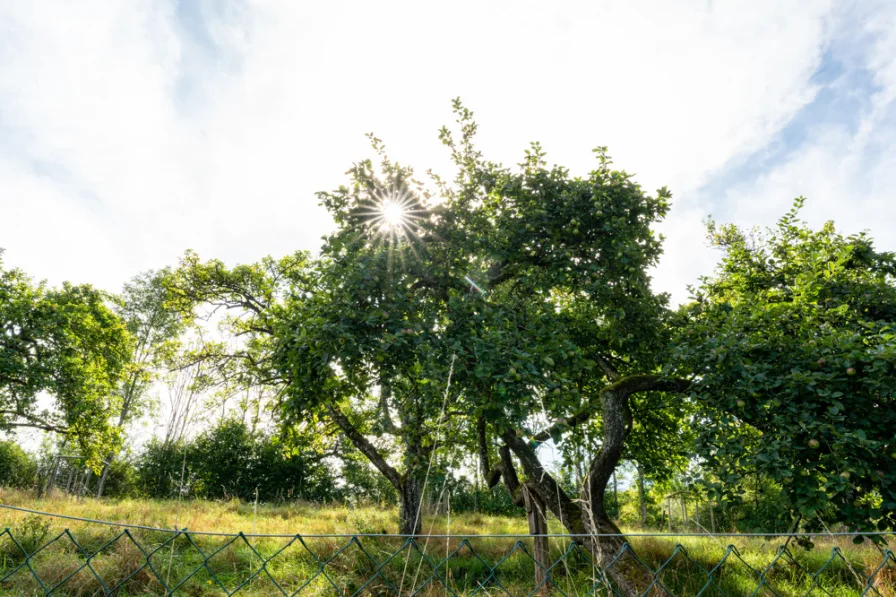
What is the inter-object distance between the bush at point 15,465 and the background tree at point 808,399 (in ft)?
89.7

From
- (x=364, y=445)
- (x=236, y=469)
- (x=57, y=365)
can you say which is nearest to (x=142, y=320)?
(x=236, y=469)

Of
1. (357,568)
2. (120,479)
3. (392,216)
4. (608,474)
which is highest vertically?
Answer: (392,216)

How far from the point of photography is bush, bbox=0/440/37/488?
21502mm

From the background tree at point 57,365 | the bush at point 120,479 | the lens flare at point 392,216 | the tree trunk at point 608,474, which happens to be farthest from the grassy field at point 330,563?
the bush at point 120,479

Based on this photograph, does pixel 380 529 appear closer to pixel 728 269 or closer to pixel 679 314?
→ pixel 679 314

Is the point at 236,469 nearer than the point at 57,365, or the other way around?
the point at 57,365

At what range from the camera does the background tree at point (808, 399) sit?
489 cm

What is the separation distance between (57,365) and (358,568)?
A: 36.9 ft

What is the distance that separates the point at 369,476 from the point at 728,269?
18.8 meters

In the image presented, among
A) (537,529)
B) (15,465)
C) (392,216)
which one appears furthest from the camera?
(15,465)

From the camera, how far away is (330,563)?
8.19m

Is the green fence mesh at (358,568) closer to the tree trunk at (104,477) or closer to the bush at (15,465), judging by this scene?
the tree trunk at (104,477)

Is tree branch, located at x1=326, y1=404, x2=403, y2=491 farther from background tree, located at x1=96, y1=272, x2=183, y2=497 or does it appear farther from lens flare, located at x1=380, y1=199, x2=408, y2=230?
background tree, located at x1=96, y1=272, x2=183, y2=497

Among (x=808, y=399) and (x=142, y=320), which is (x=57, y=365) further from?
(x=808, y=399)
